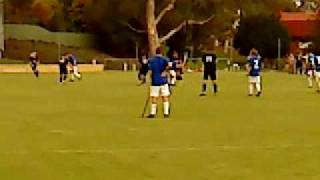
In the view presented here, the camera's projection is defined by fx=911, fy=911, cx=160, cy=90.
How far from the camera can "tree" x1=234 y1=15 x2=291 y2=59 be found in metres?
95.1

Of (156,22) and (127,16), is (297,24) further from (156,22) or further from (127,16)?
(127,16)

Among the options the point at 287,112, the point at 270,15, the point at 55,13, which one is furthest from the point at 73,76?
the point at 270,15

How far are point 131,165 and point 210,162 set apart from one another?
127 cm

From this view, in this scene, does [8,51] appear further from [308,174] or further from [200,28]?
[308,174]

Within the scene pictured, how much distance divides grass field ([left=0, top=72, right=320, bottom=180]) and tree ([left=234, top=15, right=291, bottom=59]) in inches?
2595

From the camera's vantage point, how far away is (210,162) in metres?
14.3

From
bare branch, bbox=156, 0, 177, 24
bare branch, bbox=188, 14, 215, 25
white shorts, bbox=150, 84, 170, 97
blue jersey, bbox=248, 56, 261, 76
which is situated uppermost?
bare branch, bbox=156, 0, 177, 24

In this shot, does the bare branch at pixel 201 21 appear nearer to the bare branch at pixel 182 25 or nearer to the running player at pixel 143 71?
the bare branch at pixel 182 25

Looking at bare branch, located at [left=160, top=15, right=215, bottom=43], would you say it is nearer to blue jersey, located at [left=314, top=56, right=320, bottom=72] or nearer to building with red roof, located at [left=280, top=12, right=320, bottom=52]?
building with red roof, located at [left=280, top=12, right=320, bottom=52]

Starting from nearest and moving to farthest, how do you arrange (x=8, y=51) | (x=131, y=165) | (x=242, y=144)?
(x=131, y=165), (x=242, y=144), (x=8, y=51)

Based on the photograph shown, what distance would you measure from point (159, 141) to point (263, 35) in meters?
78.3

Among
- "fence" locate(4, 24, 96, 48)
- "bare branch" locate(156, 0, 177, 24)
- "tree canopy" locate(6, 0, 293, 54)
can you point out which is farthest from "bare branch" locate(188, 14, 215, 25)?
"fence" locate(4, 24, 96, 48)

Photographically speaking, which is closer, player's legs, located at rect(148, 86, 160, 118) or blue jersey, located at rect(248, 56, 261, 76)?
player's legs, located at rect(148, 86, 160, 118)

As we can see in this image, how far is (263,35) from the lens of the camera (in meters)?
94.7
